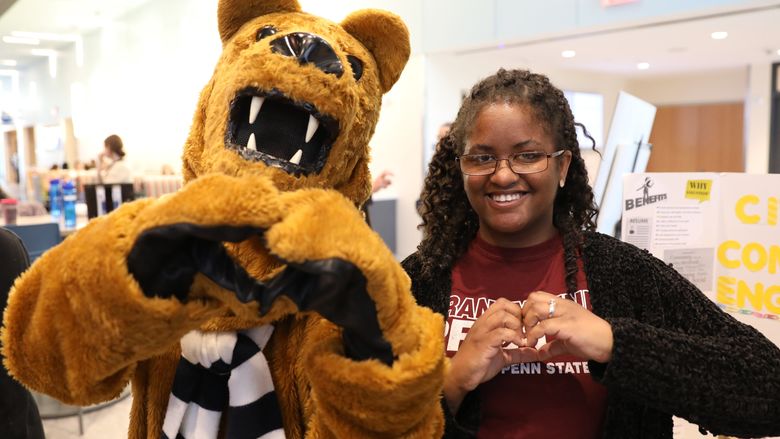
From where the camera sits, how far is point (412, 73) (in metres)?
6.67

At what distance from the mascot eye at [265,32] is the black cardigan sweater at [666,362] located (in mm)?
628

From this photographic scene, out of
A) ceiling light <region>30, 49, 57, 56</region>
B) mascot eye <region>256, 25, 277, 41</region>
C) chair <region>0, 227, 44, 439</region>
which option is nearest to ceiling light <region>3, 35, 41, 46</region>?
ceiling light <region>30, 49, 57, 56</region>

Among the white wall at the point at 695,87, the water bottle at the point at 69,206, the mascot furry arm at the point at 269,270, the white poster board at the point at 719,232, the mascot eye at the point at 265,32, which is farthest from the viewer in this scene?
the white wall at the point at 695,87

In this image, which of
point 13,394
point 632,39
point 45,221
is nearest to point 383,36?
point 13,394

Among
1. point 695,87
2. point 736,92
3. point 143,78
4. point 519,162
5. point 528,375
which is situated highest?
point 143,78

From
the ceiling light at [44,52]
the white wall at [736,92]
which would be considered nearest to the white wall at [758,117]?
the white wall at [736,92]

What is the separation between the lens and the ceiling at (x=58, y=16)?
9570mm

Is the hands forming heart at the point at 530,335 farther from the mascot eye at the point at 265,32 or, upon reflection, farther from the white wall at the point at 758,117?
the white wall at the point at 758,117

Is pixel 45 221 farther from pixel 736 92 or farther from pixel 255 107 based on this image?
pixel 736 92

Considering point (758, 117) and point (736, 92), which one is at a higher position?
point (736, 92)

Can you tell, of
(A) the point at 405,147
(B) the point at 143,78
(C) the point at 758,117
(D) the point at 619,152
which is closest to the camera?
(D) the point at 619,152

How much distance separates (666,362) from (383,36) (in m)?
0.77

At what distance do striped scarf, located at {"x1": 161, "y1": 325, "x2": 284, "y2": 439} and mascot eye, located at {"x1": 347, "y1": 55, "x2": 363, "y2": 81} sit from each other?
17.9 inches

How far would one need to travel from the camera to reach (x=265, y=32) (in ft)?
3.32
